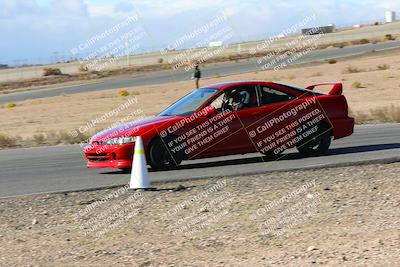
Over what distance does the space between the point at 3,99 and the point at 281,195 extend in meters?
44.1

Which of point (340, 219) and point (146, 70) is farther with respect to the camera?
point (146, 70)

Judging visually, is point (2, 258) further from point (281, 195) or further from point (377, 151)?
point (377, 151)

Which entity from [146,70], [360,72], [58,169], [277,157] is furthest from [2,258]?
[146,70]

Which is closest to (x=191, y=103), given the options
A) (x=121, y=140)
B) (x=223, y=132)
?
(x=223, y=132)

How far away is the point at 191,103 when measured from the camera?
13.8 m

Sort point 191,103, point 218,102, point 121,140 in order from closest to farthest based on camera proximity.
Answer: point 121,140 < point 218,102 < point 191,103

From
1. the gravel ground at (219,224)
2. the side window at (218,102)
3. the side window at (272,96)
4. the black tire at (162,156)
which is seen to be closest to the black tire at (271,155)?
the side window at (272,96)

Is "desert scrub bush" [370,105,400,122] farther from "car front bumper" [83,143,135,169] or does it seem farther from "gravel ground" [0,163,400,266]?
"car front bumper" [83,143,135,169]

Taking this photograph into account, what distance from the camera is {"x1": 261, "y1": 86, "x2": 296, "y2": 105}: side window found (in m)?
14.0

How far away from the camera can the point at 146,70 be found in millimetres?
73250

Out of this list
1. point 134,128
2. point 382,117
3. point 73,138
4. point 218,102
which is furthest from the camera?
point 382,117

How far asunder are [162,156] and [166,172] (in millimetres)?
292

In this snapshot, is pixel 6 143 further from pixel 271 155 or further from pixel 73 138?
pixel 271 155

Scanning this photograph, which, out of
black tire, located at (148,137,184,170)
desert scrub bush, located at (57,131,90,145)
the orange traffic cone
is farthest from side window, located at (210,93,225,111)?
desert scrub bush, located at (57,131,90,145)
